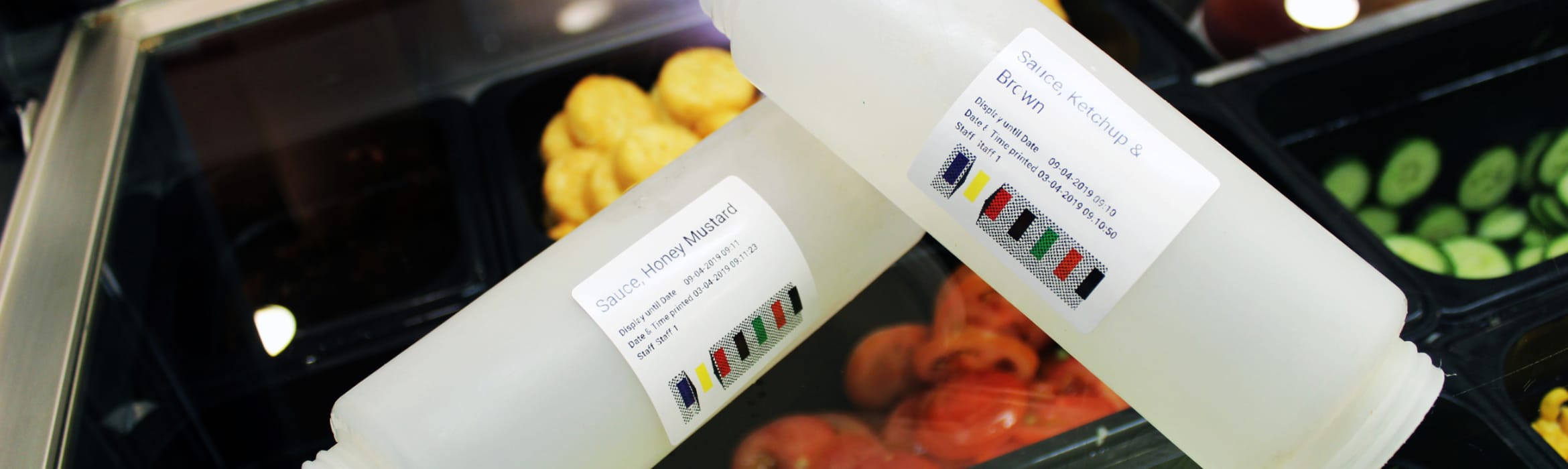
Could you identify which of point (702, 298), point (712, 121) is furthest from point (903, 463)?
point (712, 121)

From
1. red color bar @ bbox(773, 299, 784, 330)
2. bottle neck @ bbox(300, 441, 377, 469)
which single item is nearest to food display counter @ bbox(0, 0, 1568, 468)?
red color bar @ bbox(773, 299, 784, 330)

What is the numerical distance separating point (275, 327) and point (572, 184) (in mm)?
274

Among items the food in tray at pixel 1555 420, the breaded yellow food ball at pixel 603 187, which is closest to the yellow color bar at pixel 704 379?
the breaded yellow food ball at pixel 603 187

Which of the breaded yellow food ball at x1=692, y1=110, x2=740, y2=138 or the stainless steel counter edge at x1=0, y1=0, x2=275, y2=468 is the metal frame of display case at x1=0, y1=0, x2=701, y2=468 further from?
the breaded yellow food ball at x1=692, y1=110, x2=740, y2=138

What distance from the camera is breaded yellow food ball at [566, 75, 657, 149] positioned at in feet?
3.03

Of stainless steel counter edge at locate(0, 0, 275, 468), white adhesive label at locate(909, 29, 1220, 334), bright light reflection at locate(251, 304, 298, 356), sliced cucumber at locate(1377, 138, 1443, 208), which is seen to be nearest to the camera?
white adhesive label at locate(909, 29, 1220, 334)

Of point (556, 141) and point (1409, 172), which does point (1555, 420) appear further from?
point (556, 141)

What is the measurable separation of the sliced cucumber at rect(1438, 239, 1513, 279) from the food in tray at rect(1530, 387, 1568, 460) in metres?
0.17

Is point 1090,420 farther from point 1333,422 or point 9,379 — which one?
point 9,379

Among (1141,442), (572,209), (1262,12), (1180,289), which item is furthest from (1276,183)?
(572,209)

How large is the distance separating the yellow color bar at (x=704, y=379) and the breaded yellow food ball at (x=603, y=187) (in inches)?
13.0

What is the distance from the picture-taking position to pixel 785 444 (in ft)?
2.29

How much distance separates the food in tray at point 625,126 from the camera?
2.72 ft

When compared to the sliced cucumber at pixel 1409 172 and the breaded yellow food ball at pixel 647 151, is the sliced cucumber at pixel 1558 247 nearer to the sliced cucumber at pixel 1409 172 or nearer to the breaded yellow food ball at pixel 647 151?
the sliced cucumber at pixel 1409 172
